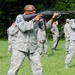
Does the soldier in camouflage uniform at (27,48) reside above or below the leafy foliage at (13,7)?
above

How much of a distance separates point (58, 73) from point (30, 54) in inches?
118

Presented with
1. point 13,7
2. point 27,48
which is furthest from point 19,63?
point 13,7

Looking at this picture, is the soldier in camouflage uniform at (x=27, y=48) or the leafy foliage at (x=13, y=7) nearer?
the soldier in camouflage uniform at (x=27, y=48)

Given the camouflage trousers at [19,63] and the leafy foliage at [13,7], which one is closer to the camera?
the camouflage trousers at [19,63]

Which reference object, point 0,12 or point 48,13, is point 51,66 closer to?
point 48,13

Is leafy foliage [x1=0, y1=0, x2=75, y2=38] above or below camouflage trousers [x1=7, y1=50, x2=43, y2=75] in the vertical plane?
below

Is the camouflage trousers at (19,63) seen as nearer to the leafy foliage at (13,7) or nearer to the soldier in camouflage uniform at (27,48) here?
the soldier in camouflage uniform at (27,48)

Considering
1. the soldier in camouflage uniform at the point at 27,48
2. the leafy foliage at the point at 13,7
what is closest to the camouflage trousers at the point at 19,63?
the soldier in camouflage uniform at the point at 27,48

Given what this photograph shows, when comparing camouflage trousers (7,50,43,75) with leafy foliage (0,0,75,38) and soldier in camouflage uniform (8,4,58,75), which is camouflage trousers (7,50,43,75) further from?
leafy foliage (0,0,75,38)

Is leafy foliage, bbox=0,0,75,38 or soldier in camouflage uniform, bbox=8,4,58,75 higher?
soldier in camouflage uniform, bbox=8,4,58,75

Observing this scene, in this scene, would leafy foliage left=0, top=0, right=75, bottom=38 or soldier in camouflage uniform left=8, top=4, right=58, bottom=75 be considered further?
leafy foliage left=0, top=0, right=75, bottom=38

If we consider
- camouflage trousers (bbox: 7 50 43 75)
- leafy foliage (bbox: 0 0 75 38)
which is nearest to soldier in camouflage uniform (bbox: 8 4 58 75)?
camouflage trousers (bbox: 7 50 43 75)

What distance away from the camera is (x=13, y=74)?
946 centimetres

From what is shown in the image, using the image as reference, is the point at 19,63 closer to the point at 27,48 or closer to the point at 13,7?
the point at 27,48
